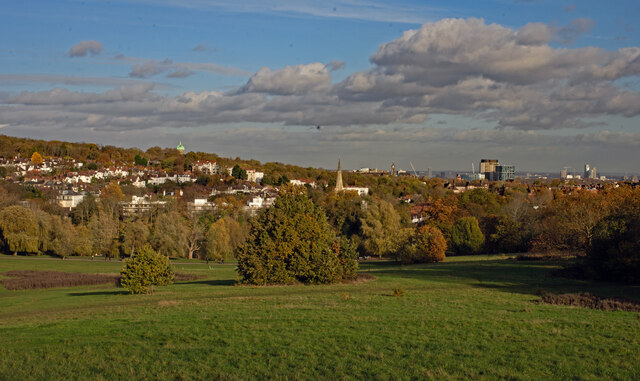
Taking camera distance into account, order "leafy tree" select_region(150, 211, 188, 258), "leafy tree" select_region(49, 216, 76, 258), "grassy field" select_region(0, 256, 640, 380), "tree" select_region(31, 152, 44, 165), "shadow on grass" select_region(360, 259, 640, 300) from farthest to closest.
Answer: "tree" select_region(31, 152, 44, 165), "leafy tree" select_region(150, 211, 188, 258), "leafy tree" select_region(49, 216, 76, 258), "shadow on grass" select_region(360, 259, 640, 300), "grassy field" select_region(0, 256, 640, 380)

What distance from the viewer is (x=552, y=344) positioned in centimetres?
1480

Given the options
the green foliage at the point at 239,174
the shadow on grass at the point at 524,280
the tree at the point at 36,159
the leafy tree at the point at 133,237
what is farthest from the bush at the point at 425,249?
the tree at the point at 36,159

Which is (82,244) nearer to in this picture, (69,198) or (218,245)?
(218,245)

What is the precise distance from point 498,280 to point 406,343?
21.0m

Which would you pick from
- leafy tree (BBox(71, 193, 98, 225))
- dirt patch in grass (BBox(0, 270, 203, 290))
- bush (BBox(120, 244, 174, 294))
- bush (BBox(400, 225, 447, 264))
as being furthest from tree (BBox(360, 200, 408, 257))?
bush (BBox(120, 244, 174, 294))

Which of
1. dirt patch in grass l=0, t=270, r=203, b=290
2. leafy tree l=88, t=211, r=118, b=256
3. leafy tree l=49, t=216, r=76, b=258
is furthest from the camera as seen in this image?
leafy tree l=88, t=211, r=118, b=256

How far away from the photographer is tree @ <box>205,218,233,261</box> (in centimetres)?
7156

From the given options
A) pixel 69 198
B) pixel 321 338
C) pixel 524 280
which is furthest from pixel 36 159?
pixel 321 338

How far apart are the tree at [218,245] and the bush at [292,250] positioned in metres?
36.1

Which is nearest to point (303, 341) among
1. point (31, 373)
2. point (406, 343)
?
point (406, 343)

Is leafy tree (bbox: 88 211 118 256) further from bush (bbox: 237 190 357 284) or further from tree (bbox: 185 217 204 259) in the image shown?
bush (bbox: 237 190 357 284)

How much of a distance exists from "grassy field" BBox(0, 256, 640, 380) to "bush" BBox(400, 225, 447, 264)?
2884cm

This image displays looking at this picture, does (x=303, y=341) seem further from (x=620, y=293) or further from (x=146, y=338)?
(x=620, y=293)

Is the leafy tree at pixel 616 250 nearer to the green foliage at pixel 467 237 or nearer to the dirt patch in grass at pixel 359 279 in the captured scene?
the dirt patch in grass at pixel 359 279
